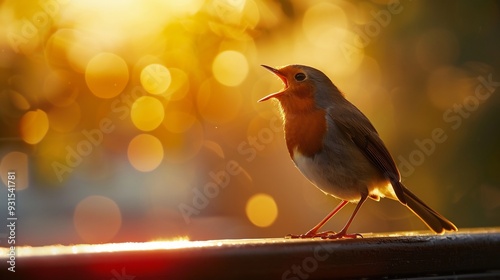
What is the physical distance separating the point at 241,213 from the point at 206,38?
2.62m

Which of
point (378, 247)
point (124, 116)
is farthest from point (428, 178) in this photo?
point (378, 247)

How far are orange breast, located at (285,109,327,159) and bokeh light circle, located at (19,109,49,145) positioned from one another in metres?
2.78

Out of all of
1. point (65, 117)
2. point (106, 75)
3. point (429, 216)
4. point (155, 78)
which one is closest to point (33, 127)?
point (65, 117)

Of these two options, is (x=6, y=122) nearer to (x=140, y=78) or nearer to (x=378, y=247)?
(x=140, y=78)

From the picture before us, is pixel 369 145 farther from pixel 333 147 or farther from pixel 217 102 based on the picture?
pixel 217 102

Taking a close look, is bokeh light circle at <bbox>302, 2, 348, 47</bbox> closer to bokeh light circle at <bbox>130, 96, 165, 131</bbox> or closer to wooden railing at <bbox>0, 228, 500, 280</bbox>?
bokeh light circle at <bbox>130, 96, 165, 131</bbox>

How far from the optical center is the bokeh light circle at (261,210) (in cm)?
733

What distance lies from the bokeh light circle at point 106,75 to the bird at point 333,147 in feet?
9.21

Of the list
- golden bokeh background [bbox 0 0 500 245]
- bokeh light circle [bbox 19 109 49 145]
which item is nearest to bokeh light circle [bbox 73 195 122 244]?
golden bokeh background [bbox 0 0 500 245]

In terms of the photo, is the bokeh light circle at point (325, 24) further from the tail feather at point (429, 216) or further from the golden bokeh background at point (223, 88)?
the tail feather at point (429, 216)

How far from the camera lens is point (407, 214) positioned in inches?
263

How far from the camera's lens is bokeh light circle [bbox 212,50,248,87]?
5.67 m

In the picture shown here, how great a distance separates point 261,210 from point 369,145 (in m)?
4.64

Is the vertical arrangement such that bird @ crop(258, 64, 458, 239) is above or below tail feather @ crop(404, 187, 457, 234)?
above
